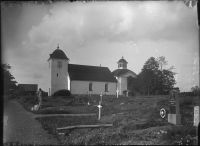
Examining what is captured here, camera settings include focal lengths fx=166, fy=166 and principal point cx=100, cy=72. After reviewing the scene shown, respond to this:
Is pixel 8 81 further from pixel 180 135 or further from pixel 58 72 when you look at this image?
pixel 180 135

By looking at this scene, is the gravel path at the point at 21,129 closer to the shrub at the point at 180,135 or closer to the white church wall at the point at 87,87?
the white church wall at the point at 87,87

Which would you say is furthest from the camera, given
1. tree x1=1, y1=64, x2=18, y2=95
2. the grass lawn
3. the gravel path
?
tree x1=1, y1=64, x2=18, y2=95

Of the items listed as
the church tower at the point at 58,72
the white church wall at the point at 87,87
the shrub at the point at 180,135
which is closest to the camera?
the shrub at the point at 180,135

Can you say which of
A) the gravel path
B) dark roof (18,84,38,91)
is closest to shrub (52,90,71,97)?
dark roof (18,84,38,91)

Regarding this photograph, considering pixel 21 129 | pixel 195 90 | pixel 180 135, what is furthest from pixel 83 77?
pixel 195 90

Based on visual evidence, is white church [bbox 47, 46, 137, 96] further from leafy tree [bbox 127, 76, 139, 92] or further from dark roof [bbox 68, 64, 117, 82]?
leafy tree [bbox 127, 76, 139, 92]

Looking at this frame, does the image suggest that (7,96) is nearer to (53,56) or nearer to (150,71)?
(53,56)

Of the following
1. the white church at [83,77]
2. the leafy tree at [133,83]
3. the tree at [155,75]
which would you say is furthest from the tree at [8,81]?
the tree at [155,75]
